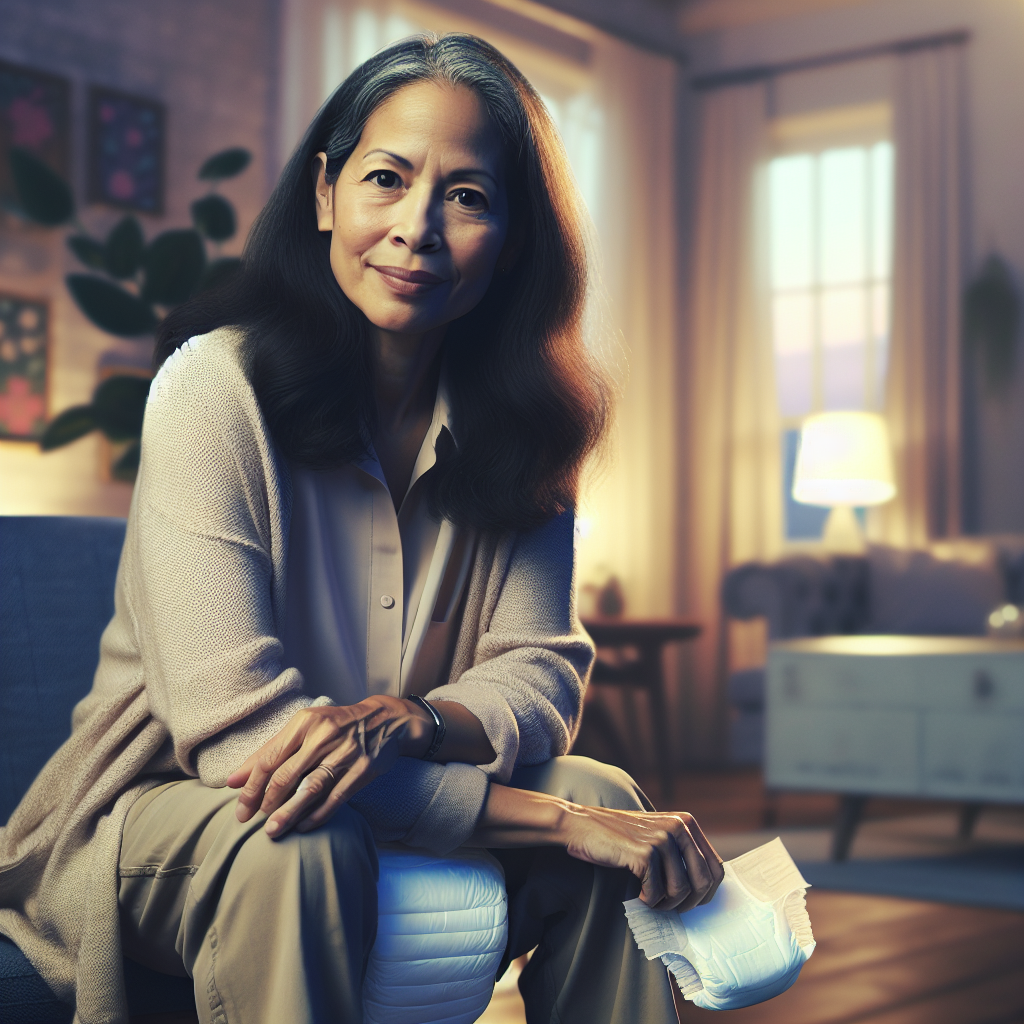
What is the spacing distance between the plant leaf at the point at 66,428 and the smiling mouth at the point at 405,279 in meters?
2.20

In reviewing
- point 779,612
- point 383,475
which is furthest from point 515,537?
point 779,612

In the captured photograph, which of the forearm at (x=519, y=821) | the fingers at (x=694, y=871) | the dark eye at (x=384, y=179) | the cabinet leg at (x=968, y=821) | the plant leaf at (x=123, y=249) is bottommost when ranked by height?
the cabinet leg at (x=968, y=821)

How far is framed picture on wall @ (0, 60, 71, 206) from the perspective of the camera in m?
3.88

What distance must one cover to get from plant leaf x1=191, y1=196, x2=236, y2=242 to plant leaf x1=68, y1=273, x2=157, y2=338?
Result: 0.27 meters

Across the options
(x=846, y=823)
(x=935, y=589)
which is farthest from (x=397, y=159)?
(x=935, y=589)

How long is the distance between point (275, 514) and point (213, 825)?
269 millimetres

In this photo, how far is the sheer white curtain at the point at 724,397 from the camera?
19.2 ft

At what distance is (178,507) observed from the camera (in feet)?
3.28

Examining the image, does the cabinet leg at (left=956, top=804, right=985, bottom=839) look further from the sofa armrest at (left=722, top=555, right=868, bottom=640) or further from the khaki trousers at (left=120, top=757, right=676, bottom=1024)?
the khaki trousers at (left=120, top=757, right=676, bottom=1024)

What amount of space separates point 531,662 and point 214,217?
2338mm

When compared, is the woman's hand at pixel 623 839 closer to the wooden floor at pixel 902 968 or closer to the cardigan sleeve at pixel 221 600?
the cardigan sleeve at pixel 221 600

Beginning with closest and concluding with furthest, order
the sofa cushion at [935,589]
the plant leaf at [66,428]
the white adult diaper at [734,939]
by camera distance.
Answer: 1. the white adult diaper at [734,939]
2. the plant leaf at [66,428]
3. the sofa cushion at [935,589]

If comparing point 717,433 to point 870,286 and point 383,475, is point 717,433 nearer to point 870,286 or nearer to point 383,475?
point 870,286

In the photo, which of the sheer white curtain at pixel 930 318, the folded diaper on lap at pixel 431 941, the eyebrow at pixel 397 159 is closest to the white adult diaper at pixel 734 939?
the folded diaper on lap at pixel 431 941
